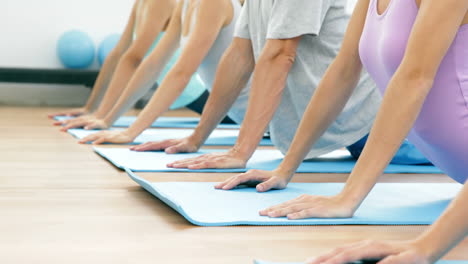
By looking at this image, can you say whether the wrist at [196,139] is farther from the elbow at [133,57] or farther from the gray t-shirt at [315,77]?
the elbow at [133,57]

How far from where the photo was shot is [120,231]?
1389mm

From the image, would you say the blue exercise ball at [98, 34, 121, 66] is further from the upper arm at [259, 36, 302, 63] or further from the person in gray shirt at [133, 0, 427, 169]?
the upper arm at [259, 36, 302, 63]

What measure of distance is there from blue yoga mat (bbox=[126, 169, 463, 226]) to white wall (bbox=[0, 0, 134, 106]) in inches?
167

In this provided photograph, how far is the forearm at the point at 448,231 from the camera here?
3.21 ft

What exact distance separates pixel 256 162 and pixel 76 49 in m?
3.52

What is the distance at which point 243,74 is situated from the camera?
2438 millimetres

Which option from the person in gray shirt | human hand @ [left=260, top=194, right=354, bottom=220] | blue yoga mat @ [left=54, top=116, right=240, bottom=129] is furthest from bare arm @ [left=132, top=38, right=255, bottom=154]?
blue yoga mat @ [left=54, top=116, right=240, bottom=129]

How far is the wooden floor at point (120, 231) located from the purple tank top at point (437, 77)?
194 millimetres

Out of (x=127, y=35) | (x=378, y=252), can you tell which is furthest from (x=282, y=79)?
(x=127, y=35)

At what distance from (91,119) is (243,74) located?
4.75ft

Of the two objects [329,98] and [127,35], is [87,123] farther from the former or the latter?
[329,98]

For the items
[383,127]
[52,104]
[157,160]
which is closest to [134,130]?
[157,160]

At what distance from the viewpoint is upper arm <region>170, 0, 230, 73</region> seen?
2.72m

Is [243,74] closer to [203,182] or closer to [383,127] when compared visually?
[203,182]
